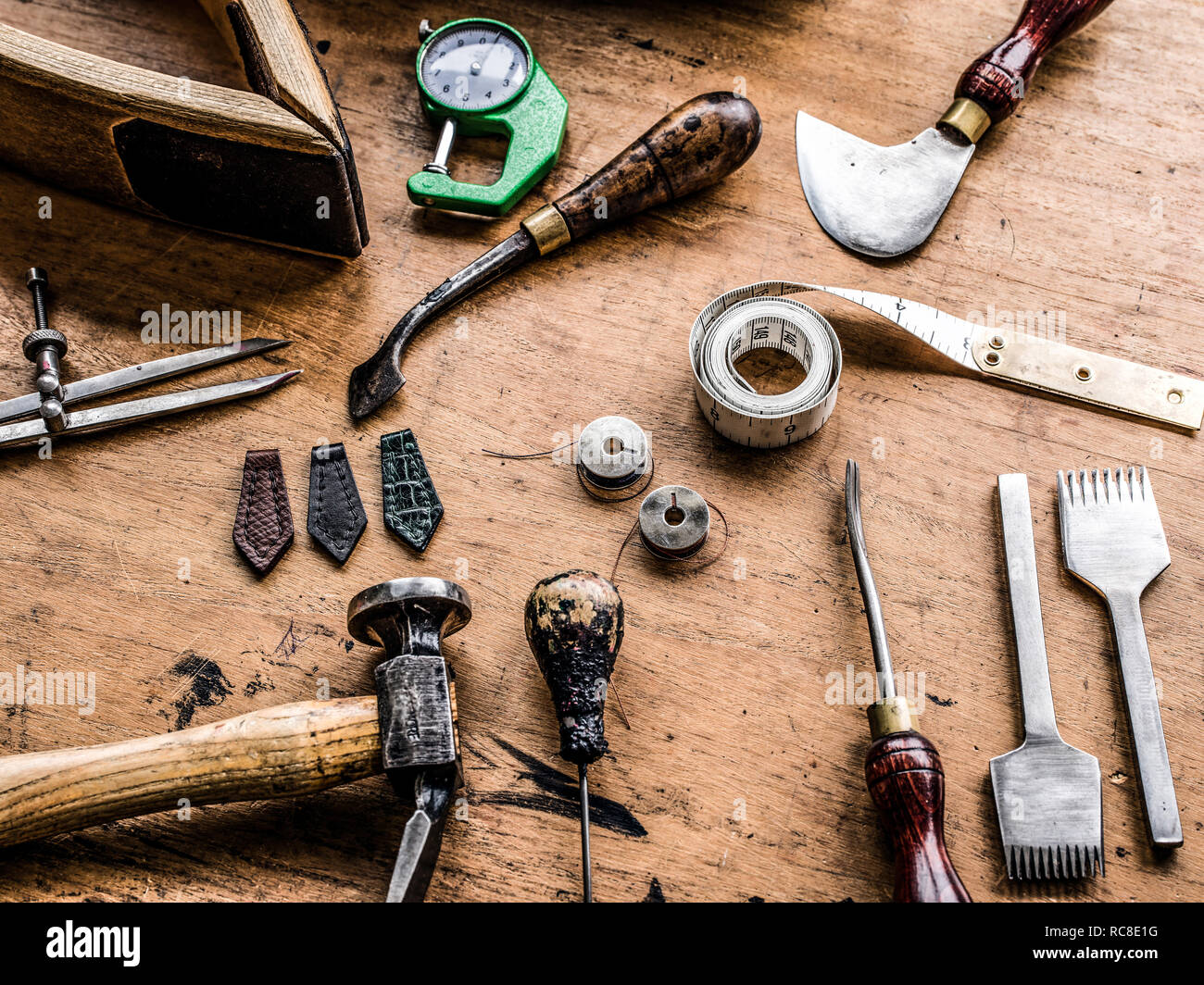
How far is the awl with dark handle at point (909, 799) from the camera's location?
4.31 ft

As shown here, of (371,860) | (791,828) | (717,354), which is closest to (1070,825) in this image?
(791,828)

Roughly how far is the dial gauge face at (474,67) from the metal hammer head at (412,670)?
1046 millimetres

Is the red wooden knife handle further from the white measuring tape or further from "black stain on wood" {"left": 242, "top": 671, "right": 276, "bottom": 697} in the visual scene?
"black stain on wood" {"left": 242, "top": 671, "right": 276, "bottom": 697}

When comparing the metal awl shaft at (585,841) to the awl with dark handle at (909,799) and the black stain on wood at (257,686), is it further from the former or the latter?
the black stain on wood at (257,686)

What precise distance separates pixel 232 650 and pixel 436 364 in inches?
24.6

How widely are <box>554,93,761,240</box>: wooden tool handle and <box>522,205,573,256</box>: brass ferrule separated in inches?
0.5

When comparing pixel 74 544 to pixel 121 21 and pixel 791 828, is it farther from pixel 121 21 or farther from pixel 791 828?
pixel 791 828

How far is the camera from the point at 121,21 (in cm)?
201

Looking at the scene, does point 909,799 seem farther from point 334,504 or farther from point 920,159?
point 920,159

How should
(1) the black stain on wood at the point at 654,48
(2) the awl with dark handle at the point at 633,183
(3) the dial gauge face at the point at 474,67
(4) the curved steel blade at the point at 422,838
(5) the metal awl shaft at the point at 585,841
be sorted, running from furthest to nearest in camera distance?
(1) the black stain on wood at the point at 654,48 → (3) the dial gauge face at the point at 474,67 → (2) the awl with dark handle at the point at 633,183 → (5) the metal awl shaft at the point at 585,841 → (4) the curved steel blade at the point at 422,838

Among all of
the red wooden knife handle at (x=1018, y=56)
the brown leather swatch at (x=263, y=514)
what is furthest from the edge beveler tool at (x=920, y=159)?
the brown leather swatch at (x=263, y=514)

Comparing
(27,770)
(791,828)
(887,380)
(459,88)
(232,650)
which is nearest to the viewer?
(27,770)

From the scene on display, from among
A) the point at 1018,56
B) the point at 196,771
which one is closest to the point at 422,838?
the point at 196,771

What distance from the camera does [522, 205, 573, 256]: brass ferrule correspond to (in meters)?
1.77
